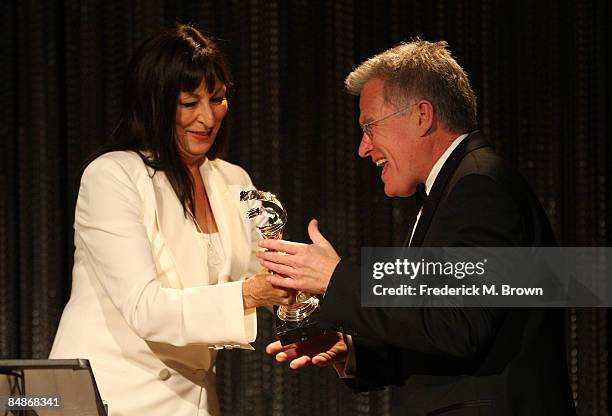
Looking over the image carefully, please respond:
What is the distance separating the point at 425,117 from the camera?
5.69ft

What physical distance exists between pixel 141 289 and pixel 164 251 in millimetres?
131

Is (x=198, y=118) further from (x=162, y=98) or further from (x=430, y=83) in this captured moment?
(x=430, y=83)

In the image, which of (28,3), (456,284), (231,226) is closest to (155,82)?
(231,226)

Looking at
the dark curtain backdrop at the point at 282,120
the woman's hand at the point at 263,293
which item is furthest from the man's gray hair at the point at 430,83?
the dark curtain backdrop at the point at 282,120

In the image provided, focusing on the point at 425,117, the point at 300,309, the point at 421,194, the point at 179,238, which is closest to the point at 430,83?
the point at 425,117

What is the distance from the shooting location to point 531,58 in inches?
107

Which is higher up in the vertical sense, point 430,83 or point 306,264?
point 430,83

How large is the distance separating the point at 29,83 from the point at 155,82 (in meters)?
0.90

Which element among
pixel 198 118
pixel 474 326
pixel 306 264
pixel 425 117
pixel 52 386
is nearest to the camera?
pixel 52 386

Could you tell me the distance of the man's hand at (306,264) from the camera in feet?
5.27

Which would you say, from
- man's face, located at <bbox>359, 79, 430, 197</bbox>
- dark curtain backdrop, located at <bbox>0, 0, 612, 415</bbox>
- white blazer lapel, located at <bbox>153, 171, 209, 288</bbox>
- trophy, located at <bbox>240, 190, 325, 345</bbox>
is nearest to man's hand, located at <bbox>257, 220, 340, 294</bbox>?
trophy, located at <bbox>240, 190, 325, 345</bbox>

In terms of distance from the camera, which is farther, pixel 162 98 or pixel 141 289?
pixel 162 98

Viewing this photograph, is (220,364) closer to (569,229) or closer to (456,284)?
(569,229)

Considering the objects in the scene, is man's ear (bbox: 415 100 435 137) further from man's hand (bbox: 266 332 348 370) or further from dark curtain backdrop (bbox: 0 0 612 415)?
dark curtain backdrop (bbox: 0 0 612 415)
